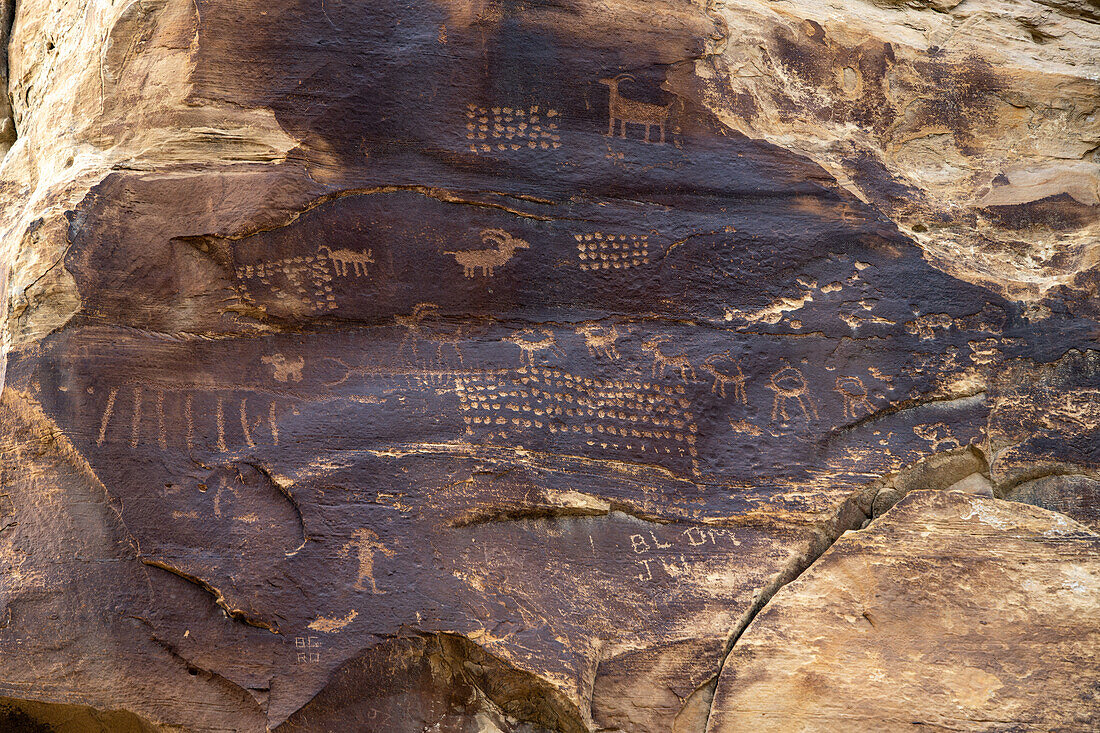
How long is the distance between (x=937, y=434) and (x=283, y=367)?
2448 mm

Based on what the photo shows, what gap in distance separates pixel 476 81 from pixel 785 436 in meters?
1.77

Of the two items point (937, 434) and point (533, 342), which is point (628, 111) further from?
point (937, 434)

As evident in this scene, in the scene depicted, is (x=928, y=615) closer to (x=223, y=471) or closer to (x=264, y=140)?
(x=223, y=471)

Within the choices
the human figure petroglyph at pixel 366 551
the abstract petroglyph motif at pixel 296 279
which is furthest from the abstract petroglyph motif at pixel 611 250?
the human figure petroglyph at pixel 366 551

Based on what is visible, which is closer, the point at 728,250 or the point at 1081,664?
the point at 1081,664

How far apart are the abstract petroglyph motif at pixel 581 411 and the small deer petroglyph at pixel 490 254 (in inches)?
16.2

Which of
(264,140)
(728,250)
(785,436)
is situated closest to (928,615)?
(785,436)

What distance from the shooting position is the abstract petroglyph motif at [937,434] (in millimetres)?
2820

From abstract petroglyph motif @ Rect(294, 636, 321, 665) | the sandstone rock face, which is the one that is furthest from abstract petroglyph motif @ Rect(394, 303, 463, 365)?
abstract petroglyph motif @ Rect(294, 636, 321, 665)

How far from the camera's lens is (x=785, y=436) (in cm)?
284

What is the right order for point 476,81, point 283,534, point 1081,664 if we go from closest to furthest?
point 1081,664 → point 283,534 → point 476,81

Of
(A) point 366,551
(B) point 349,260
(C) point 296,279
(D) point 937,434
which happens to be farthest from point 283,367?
(D) point 937,434

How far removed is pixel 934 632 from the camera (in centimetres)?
256

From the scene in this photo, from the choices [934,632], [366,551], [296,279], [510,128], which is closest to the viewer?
[934,632]
